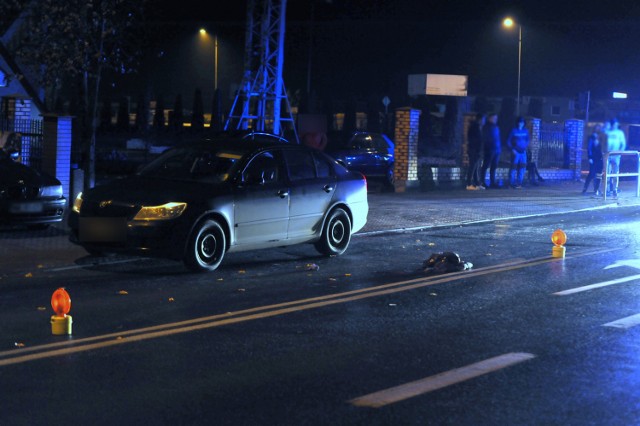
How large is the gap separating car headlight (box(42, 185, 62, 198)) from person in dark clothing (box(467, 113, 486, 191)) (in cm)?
1372

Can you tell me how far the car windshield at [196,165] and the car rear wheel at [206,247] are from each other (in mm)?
695

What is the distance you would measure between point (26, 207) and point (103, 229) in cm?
338

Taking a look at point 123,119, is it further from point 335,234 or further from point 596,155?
point 335,234

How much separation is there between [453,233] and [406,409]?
10838 mm

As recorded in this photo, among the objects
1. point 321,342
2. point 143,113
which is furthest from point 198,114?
point 321,342

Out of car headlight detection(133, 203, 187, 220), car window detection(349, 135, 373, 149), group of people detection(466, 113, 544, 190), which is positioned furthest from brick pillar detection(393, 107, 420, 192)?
car headlight detection(133, 203, 187, 220)

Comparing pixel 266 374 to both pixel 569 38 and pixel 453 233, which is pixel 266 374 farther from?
pixel 569 38

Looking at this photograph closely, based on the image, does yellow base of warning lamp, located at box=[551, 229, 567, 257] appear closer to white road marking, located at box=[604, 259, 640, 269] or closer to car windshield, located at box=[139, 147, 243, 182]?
white road marking, located at box=[604, 259, 640, 269]

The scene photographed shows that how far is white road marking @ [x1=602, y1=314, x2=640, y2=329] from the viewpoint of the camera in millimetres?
8805

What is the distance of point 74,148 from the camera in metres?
21.9

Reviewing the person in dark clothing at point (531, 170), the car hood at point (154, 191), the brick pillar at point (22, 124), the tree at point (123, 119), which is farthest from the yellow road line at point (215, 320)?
the tree at point (123, 119)

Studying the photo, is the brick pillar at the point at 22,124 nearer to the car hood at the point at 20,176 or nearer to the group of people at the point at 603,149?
the car hood at the point at 20,176

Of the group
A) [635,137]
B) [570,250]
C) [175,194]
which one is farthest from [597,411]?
[635,137]

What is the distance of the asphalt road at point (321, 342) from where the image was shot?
6.09 meters
